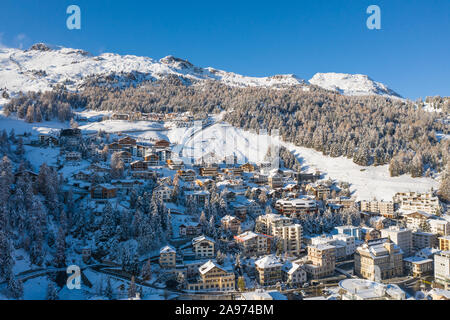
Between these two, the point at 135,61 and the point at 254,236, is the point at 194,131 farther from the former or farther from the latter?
the point at 135,61

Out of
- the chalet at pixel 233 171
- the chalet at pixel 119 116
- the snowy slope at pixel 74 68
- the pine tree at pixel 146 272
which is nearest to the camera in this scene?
the pine tree at pixel 146 272

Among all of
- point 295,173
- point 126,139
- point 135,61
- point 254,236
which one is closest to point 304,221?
point 254,236

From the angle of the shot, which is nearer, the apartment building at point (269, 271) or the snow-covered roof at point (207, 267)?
the snow-covered roof at point (207, 267)

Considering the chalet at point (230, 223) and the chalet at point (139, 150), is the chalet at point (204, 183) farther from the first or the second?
the chalet at point (139, 150)

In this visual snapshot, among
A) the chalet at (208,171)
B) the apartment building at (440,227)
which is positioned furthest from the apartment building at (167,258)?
the apartment building at (440,227)

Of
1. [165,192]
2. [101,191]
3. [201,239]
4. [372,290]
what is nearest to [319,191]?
[165,192]

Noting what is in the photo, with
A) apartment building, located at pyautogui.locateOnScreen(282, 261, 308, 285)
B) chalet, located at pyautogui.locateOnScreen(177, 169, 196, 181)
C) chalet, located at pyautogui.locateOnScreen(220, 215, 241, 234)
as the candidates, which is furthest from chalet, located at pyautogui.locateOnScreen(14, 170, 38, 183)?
apartment building, located at pyautogui.locateOnScreen(282, 261, 308, 285)

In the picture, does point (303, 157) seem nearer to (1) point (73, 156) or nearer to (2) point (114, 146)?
(2) point (114, 146)
